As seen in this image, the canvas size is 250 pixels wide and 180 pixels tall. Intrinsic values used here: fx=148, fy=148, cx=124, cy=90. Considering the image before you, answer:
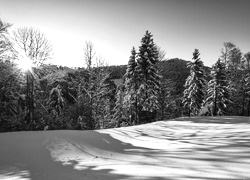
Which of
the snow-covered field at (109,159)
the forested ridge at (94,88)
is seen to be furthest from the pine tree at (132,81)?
the snow-covered field at (109,159)

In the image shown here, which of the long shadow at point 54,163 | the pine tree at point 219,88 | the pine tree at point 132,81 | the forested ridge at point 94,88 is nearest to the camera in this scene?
the long shadow at point 54,163

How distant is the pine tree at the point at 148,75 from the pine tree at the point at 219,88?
33.2 ft

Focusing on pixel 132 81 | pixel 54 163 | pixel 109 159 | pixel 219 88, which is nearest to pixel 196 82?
pixel 219 88

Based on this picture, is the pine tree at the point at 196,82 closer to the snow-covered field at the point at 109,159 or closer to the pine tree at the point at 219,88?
the pine tree at the point at 219,88

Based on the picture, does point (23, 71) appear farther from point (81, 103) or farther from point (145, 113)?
point (145, 113)

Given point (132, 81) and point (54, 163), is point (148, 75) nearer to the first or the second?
point (132, 81)

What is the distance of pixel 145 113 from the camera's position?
20281 millimetres

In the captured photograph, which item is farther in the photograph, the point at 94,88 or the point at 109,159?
the point at 94,88

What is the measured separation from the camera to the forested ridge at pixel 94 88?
540 inches

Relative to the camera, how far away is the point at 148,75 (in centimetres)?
2017

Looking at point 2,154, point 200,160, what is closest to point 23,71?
point 2,154

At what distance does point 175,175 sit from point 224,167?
111cm

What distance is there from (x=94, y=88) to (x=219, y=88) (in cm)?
1933

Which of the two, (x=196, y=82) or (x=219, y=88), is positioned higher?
(x=196, y=82)
